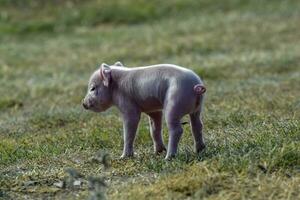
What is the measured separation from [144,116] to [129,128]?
368 cm

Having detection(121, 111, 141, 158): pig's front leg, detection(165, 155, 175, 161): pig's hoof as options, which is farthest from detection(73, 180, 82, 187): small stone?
detection(121, 111, 141, 158): pig's front leg

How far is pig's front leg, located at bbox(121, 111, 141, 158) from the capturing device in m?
8.23

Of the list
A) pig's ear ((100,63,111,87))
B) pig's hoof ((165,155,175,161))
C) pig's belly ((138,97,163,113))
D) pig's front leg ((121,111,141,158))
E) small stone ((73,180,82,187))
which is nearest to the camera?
small stone ((73,180,82,187))

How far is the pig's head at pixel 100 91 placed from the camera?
8438 millimetres

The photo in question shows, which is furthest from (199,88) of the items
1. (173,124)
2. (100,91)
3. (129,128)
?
(100,91)

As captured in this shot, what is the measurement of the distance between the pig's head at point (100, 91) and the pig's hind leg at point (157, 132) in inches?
20.5

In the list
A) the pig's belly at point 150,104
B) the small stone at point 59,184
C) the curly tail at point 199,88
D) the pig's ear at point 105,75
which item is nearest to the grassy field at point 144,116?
the small stone at point 59,184

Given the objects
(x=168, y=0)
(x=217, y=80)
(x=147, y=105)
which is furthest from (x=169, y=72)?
(x=168, y=0)

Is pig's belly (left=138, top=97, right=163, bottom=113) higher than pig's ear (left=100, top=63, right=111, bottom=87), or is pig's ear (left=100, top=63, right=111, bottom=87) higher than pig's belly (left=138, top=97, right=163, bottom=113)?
pig's ear (left=100, top=63, right=111, bottom=87)

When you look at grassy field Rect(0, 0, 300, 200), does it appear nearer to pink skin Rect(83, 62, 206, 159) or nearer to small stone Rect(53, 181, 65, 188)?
small stone Rect(53, 181, 65, 188)

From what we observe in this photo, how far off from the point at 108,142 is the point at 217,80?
7011 mm

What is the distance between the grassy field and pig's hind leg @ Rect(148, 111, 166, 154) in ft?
0.79

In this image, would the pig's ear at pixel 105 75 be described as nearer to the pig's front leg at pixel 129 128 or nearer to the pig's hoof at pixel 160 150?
the pig's front leg at pixel 129 128

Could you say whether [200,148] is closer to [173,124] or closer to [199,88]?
[173,124]
